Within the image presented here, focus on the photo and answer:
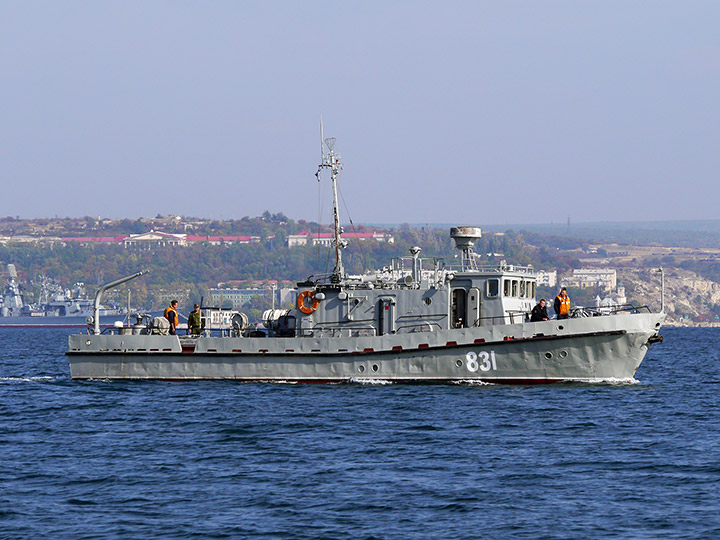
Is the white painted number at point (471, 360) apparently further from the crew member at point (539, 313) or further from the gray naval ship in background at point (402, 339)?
the crew member at point (539, 313)

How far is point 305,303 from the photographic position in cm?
3300

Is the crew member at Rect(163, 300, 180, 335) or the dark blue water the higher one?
the crew member at Rect(163, 300, 180, 335)

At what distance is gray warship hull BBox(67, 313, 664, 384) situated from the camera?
3012cm

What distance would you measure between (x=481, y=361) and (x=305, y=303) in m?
5.76

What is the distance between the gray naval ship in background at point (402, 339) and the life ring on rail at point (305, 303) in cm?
3

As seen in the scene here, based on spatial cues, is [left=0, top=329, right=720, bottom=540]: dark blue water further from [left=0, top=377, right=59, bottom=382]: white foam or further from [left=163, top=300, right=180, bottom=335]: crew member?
[left=0, top=377, right=59, bottom=382]: white foam

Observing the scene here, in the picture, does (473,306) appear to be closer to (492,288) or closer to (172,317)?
(492,288)

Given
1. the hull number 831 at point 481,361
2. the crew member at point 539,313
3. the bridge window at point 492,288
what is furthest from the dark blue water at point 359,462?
the bridge window at point 492,288

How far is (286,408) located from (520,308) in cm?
856

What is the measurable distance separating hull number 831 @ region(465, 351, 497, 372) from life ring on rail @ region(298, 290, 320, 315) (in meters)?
5.04

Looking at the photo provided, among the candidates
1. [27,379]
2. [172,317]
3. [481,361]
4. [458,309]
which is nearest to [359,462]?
[481,361]

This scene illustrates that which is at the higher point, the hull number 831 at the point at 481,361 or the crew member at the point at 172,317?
the crew member at the point at 172,317

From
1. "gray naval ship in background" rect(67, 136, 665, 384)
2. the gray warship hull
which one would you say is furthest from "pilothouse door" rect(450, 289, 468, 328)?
the gray warship hull

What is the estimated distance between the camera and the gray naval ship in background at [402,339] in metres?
30.3
